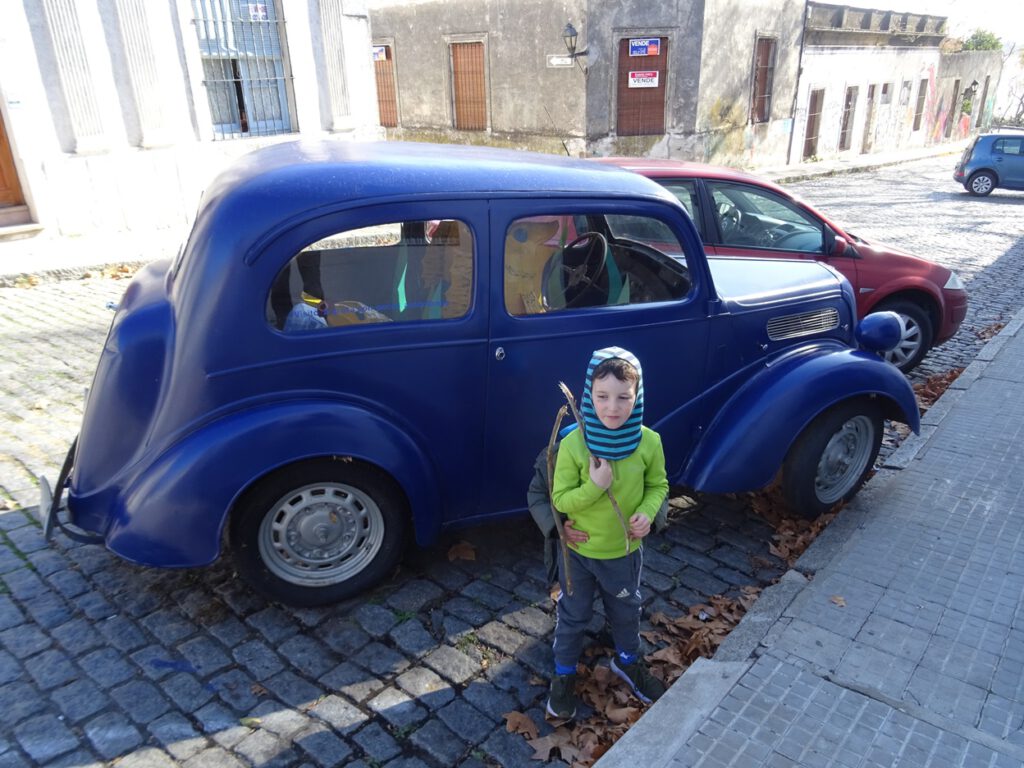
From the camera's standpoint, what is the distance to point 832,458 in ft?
14.1

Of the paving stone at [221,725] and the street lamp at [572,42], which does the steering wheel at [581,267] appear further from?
the street lamp at [572,42]

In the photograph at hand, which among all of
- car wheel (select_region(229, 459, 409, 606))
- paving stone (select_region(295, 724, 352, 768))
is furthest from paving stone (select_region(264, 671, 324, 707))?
car wheel (select_region(229, 459, 409, 606))

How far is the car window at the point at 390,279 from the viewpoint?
3.25 metres

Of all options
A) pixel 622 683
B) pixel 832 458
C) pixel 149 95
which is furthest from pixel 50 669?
pixel 149 95

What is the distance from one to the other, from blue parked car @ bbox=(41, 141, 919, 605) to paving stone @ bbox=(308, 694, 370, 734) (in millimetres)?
588

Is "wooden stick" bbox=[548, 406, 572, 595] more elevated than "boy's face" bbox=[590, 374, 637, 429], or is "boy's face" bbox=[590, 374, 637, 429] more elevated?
"boy's face" bbox=[590, 374, 637, 429]

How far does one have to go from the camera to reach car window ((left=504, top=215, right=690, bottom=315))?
346 centimetres

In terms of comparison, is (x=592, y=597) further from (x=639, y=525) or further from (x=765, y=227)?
(x=765, y=227)

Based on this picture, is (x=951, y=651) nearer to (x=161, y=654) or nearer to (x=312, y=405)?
(x=312, y=405)

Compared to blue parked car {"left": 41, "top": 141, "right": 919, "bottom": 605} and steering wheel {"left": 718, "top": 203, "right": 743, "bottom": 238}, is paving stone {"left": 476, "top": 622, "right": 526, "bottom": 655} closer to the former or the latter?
blue parked car {"left": 41, "top": 141, "right": 919, "bottom": 605}

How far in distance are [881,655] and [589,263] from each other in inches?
88.4

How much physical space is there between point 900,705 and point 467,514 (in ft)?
6.57

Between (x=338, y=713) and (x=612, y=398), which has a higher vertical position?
(x=612, y=398)

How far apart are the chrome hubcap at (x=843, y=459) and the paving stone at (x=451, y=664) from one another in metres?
2.29
